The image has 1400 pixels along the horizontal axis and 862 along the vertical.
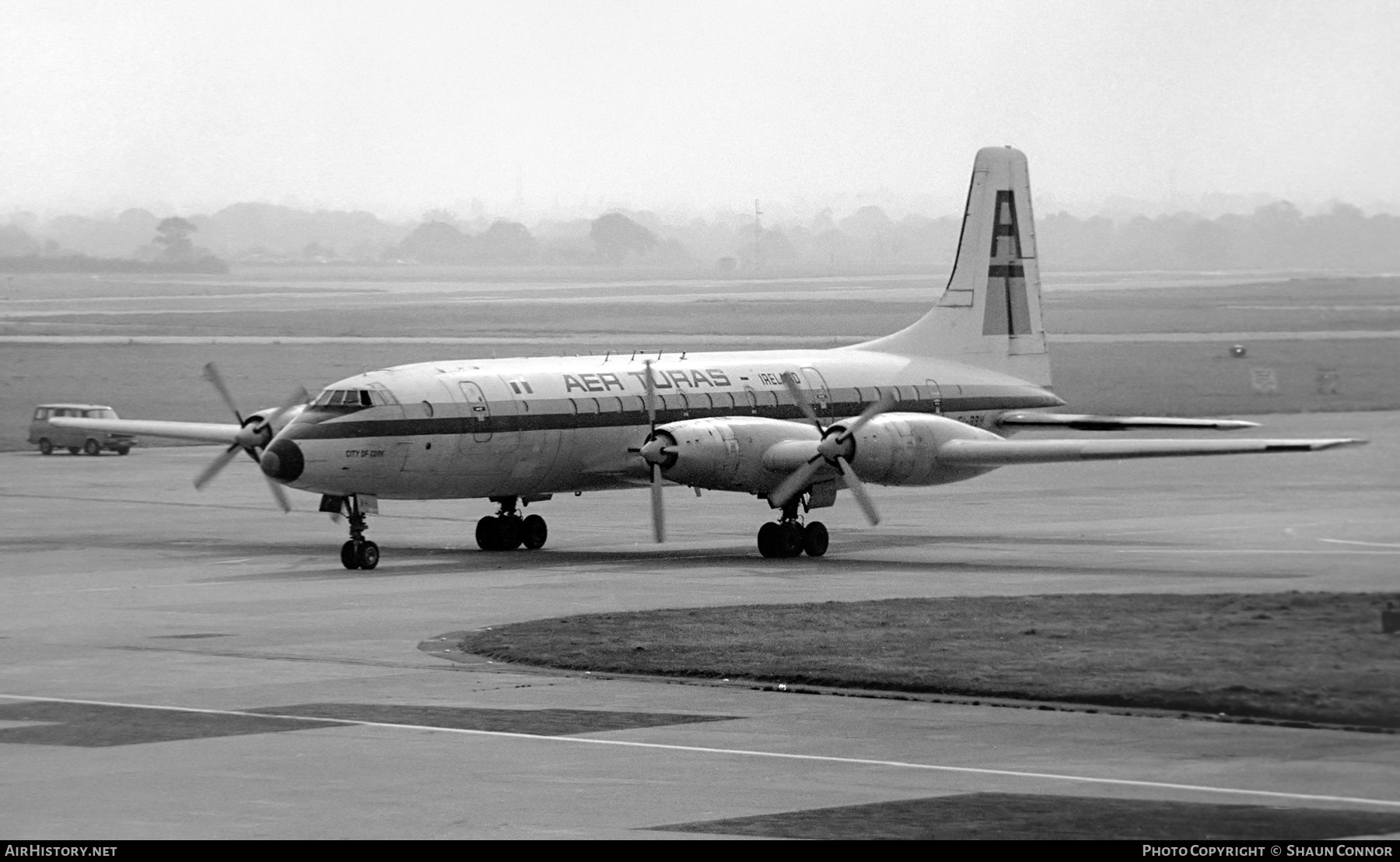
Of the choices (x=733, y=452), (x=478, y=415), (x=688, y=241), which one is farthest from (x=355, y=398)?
(x=688, y=241)

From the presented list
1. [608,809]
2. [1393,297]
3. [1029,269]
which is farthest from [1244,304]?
[608,809]

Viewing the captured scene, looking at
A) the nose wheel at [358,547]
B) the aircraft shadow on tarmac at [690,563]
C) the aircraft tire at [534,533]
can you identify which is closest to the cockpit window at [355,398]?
the nose wheel at [358,547]

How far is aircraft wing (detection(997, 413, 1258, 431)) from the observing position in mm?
40031

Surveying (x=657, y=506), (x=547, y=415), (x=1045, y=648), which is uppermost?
(x=547, y=415)

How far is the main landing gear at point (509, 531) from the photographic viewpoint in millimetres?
39406

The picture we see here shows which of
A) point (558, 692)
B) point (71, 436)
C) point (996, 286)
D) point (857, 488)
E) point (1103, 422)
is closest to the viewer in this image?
point (558, 692)

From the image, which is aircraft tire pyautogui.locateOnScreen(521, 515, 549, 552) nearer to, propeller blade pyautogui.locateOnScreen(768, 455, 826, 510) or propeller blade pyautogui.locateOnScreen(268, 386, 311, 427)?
propeller blade pyautogui.locateOnScreen(268, 386, 311, 427)

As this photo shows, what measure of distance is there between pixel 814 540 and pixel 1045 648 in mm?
13770

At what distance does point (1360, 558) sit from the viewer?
32.0 meters

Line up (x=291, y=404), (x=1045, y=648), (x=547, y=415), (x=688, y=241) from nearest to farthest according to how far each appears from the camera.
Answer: (x=1045, y=648) → (x=547, y=415) → (x=291, y=404) → (x=688, y=241)

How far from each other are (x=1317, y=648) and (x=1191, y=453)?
1429 cm

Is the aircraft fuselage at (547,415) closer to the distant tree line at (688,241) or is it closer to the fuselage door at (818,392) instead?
the fuselage door at (818,392)

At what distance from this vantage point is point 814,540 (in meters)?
37.5

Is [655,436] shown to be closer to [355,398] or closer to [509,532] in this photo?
[509,532]
